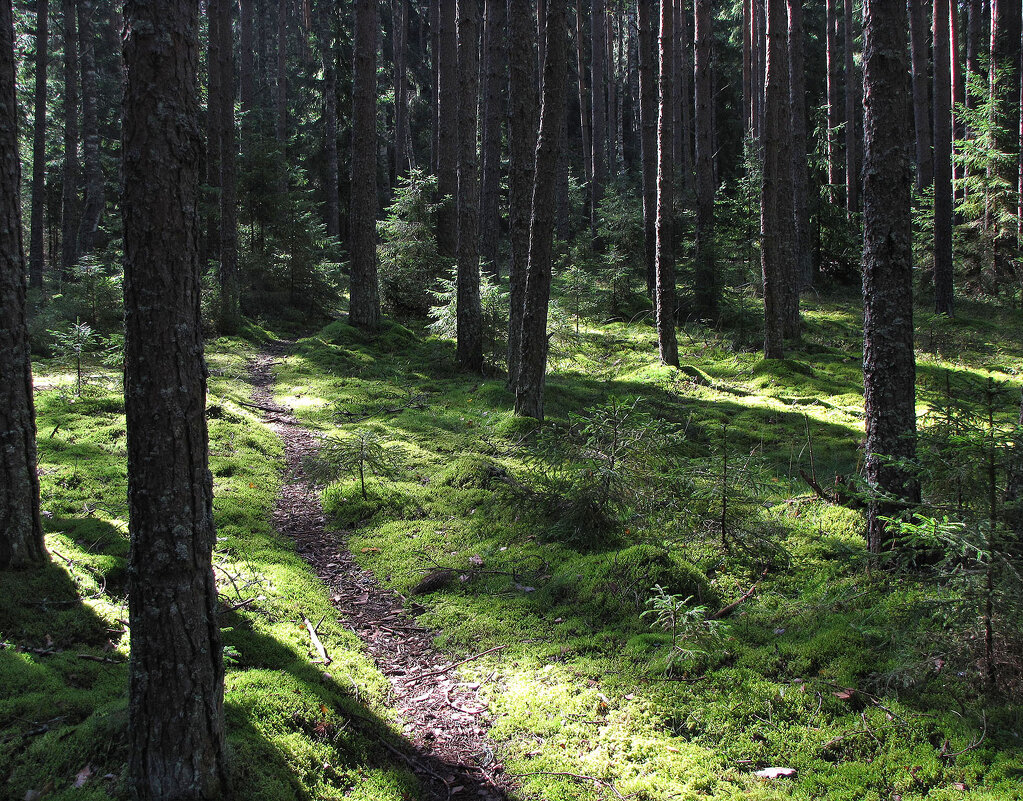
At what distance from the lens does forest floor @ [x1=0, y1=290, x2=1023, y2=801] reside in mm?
3164

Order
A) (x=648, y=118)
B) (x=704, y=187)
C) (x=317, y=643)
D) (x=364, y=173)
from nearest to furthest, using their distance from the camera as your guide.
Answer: (x=317, y=643)
(x=364, y=173)
(x=648, y=118)
(x=704, y=187)

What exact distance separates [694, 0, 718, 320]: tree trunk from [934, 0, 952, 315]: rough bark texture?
5.49m

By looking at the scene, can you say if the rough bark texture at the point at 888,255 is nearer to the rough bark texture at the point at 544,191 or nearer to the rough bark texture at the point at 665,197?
the rough bark texture at the point at 544,191

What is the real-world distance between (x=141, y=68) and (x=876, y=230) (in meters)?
4.83

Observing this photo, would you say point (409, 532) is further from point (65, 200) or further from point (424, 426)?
point (65, 200)

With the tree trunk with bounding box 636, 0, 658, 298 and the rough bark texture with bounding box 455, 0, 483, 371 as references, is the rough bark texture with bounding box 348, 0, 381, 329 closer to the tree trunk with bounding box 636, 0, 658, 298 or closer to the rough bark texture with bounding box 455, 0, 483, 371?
the rough bark texture with bounding box 455, 0, 483, 371

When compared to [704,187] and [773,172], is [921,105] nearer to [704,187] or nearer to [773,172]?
[704,187]

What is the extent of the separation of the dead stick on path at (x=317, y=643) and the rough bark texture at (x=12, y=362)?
1798 mm

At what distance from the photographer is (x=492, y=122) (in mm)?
16359

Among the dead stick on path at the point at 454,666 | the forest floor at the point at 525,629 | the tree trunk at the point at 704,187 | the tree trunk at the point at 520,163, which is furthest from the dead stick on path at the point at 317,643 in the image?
the tree trunk at the point at 704,187

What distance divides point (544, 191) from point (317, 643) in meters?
6.26

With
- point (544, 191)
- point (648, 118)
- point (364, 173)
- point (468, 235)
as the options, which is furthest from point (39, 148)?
point (544, 191)

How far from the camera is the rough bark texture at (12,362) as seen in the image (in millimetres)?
4008

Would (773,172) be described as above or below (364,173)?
below
